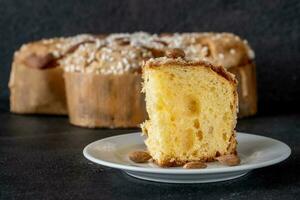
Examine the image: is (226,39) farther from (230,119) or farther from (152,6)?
(230,119)

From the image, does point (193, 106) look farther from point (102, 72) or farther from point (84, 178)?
point (102, 72)

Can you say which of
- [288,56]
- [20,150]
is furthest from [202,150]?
[288,56]

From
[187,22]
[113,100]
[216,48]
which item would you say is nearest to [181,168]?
[113,100]

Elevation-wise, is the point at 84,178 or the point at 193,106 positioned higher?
the point at 193,106

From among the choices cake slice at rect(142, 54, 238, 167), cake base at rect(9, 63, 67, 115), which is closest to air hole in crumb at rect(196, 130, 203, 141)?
cake slice at rect(142, 54, 238, 167)

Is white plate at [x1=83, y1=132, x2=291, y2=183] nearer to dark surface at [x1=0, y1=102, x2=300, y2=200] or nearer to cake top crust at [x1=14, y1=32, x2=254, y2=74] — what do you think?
dark surface at [x1=0, y1=102, x2=300, y2=200]

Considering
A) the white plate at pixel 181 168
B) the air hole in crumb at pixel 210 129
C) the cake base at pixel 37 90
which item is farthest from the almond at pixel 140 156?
the cake base at pixel 37 90
